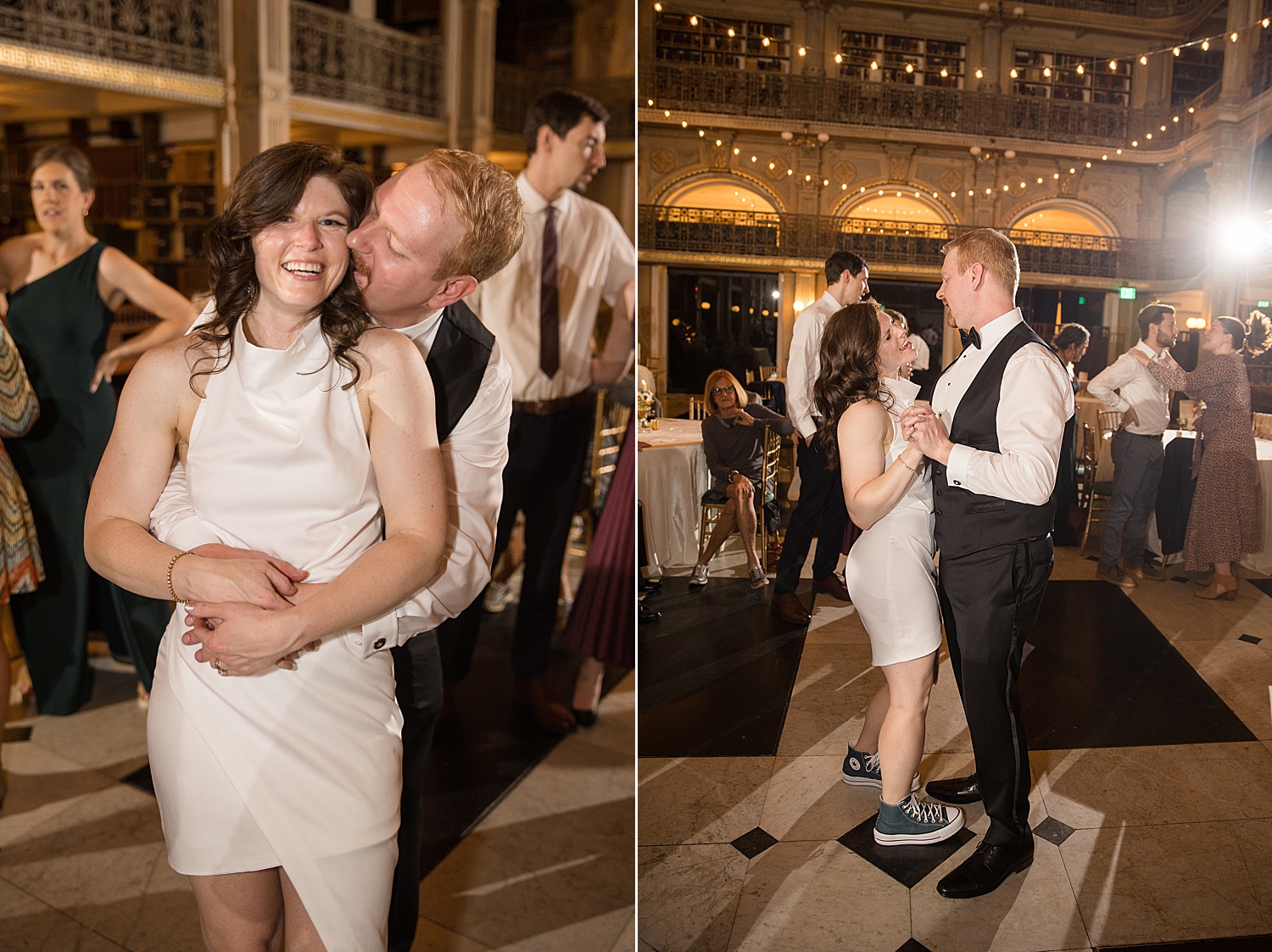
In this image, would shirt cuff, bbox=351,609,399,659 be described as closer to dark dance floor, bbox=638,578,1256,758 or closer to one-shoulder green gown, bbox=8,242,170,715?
dark dance floor, bbox=638,578,1256,758

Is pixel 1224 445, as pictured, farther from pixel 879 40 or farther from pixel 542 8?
pixel 542 8

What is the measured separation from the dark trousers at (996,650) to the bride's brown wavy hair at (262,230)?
779 millimetres

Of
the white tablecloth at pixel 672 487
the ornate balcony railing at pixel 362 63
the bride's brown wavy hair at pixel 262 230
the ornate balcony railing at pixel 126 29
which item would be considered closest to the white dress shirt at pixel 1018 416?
the white tablecloth at pixel 672 487

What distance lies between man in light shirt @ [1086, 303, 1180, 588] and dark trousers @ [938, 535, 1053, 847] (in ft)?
0.27

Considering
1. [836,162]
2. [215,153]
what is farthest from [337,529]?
[215,153]

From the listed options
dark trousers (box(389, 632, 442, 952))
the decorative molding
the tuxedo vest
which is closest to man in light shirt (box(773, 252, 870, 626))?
the tuxedo vest

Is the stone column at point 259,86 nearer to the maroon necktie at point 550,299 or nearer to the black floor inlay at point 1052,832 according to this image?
the maroon necktie at point 550,299

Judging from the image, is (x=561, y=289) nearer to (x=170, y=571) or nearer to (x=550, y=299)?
(x=550, y=299)

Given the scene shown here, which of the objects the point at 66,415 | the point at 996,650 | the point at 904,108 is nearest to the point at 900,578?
the point at 996,650

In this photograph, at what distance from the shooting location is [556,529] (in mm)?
2156

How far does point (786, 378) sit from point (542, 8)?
32.9ft

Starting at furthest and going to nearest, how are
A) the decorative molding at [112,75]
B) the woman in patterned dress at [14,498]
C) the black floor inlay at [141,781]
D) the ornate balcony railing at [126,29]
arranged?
the ornate balcony railing at [126,29] < the decorative molding at [112,75] < the black floor inlay at [141,781] < the woman in patterned dress at [14,498]

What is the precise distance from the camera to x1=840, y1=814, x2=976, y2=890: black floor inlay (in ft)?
3.72

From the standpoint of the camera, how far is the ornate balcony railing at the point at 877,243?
101 cm
